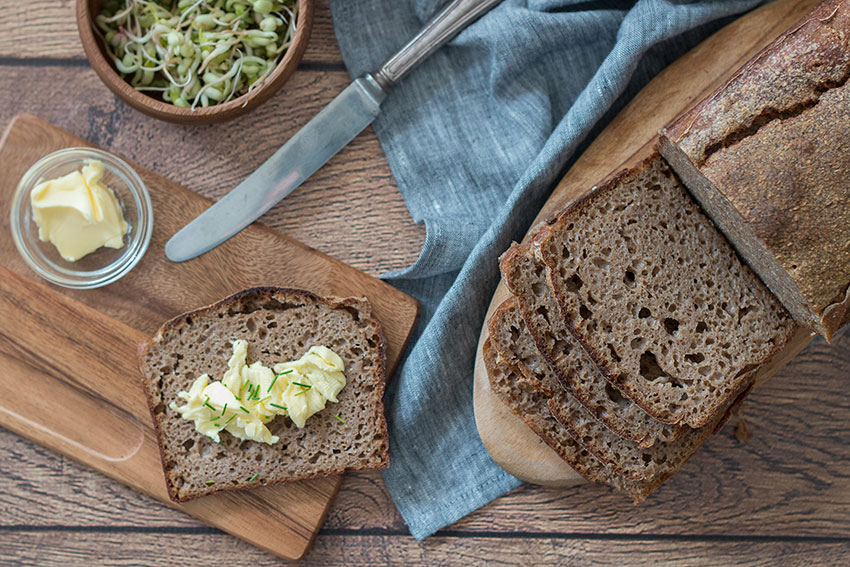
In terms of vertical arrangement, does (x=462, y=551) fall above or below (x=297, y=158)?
below

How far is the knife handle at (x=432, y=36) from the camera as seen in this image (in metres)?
2.55

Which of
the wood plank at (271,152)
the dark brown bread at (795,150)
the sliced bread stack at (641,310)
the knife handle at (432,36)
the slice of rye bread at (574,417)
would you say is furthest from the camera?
the wood plank at (271,152)

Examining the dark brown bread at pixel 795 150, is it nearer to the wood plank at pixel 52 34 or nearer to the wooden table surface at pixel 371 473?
the wooden table surface at pixel 371 473

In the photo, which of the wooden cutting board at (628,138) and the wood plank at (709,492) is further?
the wood plank at (709,492)

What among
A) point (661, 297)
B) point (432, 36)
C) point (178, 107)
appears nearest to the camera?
point (661, 297)

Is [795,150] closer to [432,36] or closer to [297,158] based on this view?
[432,36]

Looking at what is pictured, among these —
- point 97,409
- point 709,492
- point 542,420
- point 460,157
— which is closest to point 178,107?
point 460,157

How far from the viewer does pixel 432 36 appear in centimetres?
257

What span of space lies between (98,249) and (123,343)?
36 centimetres

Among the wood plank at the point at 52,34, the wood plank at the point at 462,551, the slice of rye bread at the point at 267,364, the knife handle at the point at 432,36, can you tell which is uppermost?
the knife handle at the point at 432,36

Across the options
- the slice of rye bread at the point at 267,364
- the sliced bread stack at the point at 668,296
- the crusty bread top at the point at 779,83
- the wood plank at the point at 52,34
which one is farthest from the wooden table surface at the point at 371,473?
the crusty bread top at the point at 779,83

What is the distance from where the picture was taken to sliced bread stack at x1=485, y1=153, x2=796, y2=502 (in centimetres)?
231

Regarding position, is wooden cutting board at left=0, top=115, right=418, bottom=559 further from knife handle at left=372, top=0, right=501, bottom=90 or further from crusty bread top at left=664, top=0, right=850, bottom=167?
crusty bread top at left=664, top=0, right=850, bottom=167

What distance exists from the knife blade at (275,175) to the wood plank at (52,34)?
9.9 inches
